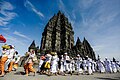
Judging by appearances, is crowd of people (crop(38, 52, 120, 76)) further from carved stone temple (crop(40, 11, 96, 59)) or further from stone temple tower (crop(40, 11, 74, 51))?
stone temple tower (crop(40, 11, 74, 51))

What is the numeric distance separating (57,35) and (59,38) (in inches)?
58.4

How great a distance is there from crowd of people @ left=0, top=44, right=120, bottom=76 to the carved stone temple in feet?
86.1

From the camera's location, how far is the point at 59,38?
44.4 m

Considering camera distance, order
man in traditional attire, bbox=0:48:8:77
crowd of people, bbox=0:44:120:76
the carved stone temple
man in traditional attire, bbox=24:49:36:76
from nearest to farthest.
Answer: man in traditional attire, bbox=0:48:8:77 < crowd of people, bbox=0:44:120:76 < man in traditional attire, bbox=24:49:36:76 < the carved stone temple

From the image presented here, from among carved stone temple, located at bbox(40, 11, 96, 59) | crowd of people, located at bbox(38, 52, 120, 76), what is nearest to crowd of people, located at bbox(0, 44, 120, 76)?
crowd of people, located at bbox(38, 52, 120, 76)

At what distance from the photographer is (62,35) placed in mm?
46094

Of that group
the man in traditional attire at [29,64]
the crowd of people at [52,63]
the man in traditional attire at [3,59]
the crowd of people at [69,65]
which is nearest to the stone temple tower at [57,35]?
the crowd of people at [69,65]

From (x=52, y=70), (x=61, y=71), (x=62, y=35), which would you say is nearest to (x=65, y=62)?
(x=61, y=71)

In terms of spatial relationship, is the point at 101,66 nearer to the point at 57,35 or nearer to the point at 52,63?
the point at 52,63

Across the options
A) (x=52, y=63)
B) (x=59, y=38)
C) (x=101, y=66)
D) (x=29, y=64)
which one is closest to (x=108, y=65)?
(x=101, y=66)

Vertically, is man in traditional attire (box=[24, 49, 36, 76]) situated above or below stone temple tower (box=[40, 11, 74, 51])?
below

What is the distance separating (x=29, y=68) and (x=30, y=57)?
683mm

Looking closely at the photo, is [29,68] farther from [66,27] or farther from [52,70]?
[66,27]

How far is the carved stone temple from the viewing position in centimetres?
4158
